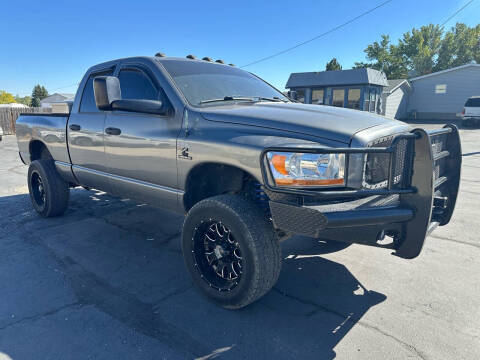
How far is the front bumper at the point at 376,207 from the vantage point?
2072 mm

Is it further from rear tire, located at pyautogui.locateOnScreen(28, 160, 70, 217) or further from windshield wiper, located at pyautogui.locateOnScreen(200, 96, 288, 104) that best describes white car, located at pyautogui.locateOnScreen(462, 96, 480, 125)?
rear tire, located at pyautogui.locateOnScreen(28, 160, 70, 217)

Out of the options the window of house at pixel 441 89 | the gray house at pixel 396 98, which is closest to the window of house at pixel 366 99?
the gray house at pixel 396 98

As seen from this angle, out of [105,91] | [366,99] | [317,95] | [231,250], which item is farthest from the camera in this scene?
[317,95]

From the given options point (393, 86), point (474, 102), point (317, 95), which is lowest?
point (474, 102)

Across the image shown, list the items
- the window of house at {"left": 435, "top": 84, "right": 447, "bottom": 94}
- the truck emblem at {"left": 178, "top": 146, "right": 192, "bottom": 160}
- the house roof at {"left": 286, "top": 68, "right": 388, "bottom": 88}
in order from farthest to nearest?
the window of house at {"left": 435, "top": 84, "right": 447, "bottom": 94}
the house roof at {"left": 286, "top": 68, "right": 388, "bottom": 88}
the truck emblem at {"left": 178, "top": 146, "right": 192, "bottom": 160}

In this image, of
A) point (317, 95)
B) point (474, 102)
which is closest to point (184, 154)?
point (317, 95)


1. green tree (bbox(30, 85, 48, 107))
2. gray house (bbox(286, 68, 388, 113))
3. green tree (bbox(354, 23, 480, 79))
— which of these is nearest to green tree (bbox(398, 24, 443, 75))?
green tree (bbox(354, 23, 480, 79))

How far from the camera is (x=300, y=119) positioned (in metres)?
2.44

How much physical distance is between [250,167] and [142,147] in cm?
128

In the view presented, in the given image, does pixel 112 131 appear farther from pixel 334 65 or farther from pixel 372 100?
pixel 334 65

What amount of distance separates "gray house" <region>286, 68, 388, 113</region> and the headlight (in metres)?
23.5

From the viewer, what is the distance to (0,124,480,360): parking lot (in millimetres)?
2195

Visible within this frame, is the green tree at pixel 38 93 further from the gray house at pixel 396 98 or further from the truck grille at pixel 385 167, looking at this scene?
the truck grille at pixel 385 167

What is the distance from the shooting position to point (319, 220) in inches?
79.9
